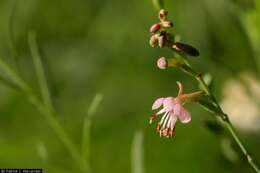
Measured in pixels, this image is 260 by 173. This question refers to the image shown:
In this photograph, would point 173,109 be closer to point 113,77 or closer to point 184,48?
point 184,48

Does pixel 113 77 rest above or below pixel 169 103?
above

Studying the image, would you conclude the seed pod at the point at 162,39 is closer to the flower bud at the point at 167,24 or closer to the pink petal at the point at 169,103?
the flower bud at the point at 167,24

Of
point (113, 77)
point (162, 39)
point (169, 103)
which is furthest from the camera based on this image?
point (113, 77)

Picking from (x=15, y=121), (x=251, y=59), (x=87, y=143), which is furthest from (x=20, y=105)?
(x=87, y=143)

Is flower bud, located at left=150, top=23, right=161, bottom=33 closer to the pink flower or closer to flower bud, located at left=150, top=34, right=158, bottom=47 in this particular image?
flower bud, located at left=150, top=34, right=158, bottom=47

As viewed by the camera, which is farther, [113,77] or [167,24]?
[113,77]

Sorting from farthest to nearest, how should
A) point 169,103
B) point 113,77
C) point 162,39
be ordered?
1. point 113,77
2. point 169,103
3. point 162,39

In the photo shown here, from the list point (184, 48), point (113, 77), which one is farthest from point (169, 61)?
point (113, 77)

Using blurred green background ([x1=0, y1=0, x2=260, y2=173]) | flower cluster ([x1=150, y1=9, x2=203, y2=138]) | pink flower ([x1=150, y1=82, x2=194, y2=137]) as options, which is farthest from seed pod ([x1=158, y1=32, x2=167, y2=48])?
blurred green background ([x1=0, y1=0, x2=260, y2=173])
